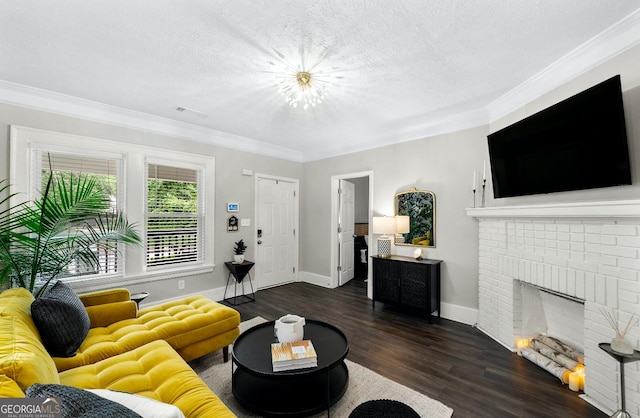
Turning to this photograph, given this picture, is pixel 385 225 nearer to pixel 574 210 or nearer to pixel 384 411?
pixel 574 210

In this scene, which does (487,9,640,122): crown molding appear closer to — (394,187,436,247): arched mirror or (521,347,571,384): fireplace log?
(394,187,436,247): arched mirror

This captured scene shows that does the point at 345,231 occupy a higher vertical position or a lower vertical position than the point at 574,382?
higher

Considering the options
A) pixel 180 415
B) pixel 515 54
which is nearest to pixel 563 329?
pixel 515 54

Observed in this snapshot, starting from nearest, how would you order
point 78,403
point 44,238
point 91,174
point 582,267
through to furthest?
point 78,403 < point 582,267 < point 44,238 < point 91,174

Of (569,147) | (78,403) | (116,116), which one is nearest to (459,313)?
(569,147)

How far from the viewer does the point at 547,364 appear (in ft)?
7.71

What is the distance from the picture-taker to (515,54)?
219 centimetres

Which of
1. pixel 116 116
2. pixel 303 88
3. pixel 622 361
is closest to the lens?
pixel 622 361

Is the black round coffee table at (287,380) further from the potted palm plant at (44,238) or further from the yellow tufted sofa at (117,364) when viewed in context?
the potted palm plant at (44,238)

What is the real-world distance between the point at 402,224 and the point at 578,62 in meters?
2.35

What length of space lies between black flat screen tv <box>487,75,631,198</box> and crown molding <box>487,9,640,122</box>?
1.02 feet

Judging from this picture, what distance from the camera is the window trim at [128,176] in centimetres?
279

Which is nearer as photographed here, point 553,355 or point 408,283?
point 553,355

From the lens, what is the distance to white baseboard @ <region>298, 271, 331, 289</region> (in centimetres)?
510
